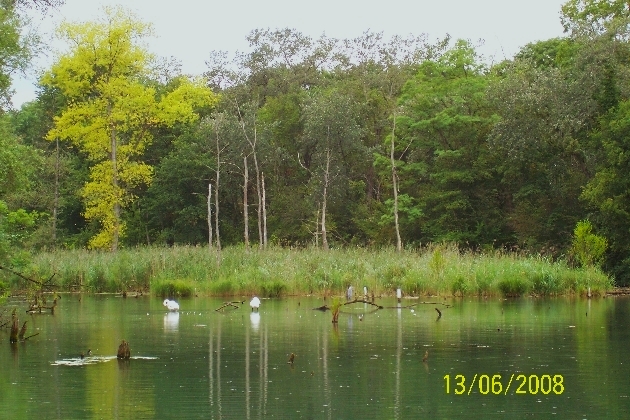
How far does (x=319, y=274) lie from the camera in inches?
1230

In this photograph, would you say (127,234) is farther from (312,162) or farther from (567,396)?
(567,396)

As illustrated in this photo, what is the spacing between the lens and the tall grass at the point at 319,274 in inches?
1210

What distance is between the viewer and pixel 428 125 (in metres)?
45.3

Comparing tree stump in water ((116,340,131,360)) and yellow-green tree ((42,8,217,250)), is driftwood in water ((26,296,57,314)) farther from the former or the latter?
yellow-green tree ((42,8,217,250))

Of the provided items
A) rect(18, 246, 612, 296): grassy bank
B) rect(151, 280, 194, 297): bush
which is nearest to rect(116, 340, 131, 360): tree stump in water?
rect(18, 246, 612, 296): grassy bank

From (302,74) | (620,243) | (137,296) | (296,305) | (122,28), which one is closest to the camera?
(296,305)

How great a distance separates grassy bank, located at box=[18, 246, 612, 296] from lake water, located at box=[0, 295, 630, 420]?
5.67 metres

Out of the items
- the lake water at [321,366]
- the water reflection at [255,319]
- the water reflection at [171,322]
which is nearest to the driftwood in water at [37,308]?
the lake water at [321,366]

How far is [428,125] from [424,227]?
14.7 feet

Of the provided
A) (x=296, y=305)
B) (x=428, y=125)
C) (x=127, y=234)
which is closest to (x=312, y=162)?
(x=428, y=125)
